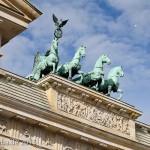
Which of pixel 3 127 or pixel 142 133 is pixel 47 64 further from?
pixel 142 133

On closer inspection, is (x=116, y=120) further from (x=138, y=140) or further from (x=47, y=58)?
(x=47, y=58)

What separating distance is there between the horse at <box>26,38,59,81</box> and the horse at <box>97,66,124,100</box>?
3.22m

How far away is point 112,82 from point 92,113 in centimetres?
347

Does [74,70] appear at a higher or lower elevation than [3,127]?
higher

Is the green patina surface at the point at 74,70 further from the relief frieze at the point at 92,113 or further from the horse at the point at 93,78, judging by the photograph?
the relief frieze at the point at 92,113

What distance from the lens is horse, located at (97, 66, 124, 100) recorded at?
29234 mm

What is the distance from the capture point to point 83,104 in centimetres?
2658

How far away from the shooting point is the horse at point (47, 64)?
89.6 feet

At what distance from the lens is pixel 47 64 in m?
27.5

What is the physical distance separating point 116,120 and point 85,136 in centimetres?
302

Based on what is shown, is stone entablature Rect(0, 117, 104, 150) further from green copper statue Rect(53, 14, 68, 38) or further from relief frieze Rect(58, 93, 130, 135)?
green copper statue Rect(53, 14, 68, 38)

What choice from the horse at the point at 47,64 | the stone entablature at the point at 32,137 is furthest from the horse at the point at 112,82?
the stone entablature at the point at 32,137

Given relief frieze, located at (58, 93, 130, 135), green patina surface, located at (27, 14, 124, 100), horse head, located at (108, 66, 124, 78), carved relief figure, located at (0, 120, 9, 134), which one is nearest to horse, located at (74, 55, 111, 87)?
green patina surface, located at (27, 14, 124, 100)

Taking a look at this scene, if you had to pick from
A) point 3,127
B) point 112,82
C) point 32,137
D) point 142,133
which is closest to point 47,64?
point 112,82
